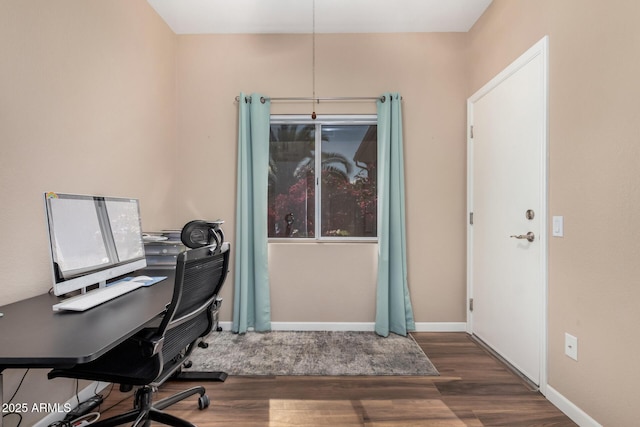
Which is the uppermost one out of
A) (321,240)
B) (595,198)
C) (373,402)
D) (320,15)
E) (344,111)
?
(320,15)

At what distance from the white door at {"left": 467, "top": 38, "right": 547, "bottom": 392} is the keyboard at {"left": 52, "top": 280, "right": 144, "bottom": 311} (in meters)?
2.46

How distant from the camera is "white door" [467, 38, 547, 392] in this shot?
1.87 m

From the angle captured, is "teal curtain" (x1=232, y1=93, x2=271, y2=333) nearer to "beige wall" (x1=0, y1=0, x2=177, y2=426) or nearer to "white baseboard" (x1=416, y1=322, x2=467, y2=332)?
"beige wall" (x1=0, y1=0, x2=177, y2=426)

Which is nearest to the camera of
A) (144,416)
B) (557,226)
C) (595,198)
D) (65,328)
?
(65,328)

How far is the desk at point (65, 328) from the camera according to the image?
84 cm

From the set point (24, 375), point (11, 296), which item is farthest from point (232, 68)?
point (24, 375)

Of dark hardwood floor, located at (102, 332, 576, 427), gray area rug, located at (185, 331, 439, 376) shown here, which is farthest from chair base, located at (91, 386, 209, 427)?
gray area rug, located at (185, 331, 439, 376)

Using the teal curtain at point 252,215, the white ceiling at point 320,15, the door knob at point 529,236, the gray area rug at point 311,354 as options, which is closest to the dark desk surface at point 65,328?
the gray area rug at point 311,354

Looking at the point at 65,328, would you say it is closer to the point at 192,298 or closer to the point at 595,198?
the point at 192,298

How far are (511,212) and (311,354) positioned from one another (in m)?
1.91

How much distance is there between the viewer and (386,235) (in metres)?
2.70

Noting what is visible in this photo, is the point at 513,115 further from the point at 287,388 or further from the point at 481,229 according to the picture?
the point at 287,388

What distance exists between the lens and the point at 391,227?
274 cm

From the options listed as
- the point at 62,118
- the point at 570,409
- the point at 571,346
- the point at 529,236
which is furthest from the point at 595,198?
the point at 62,118
